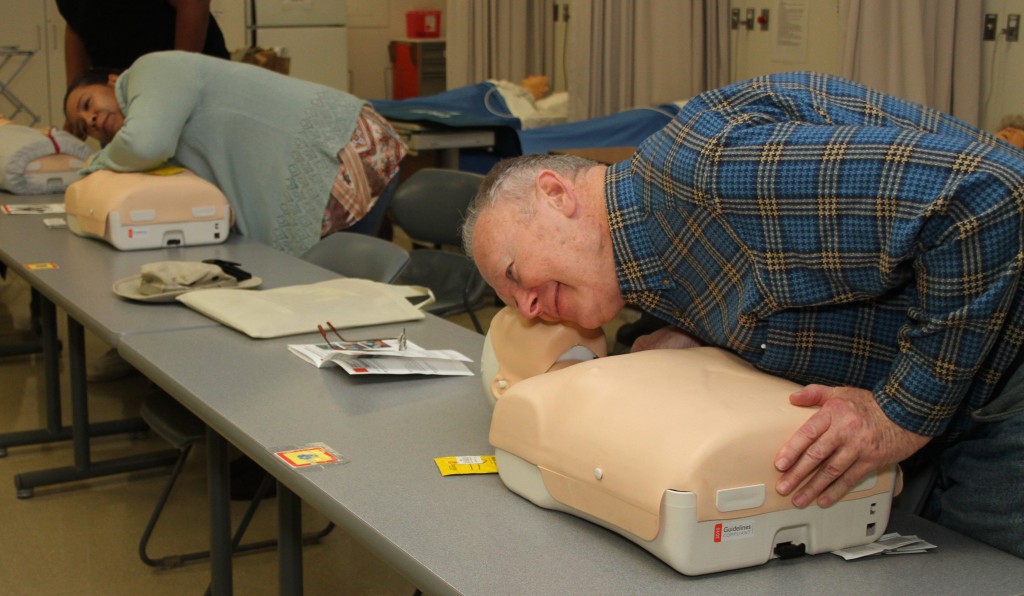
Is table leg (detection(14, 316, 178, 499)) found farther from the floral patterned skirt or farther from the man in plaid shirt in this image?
the man in plaid shirt

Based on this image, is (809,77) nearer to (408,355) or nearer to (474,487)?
(474,487)

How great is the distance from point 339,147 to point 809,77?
7.34 ft

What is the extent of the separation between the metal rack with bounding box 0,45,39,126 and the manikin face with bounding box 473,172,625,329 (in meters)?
7.31

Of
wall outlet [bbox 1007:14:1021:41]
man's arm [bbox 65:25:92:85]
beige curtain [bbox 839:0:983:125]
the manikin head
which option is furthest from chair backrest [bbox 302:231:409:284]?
wall outlet [bbox 1007:14:1021:41]

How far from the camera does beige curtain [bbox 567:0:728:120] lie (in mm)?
6270

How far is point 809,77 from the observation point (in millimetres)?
1495

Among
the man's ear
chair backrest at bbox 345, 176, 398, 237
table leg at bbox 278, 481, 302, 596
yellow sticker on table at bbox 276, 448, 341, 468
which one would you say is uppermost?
the man's ear

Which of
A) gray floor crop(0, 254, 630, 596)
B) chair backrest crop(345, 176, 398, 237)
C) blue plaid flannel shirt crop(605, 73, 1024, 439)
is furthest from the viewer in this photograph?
chair backrest crop(345, 176, 398, 237)

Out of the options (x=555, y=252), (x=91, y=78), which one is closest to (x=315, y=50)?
(x=91, y=78)

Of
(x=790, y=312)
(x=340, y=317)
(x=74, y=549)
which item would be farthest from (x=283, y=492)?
(x=74, y=549)

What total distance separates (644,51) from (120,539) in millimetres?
4349

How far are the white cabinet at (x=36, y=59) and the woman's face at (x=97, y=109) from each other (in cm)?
504

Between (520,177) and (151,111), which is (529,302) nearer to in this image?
(520,177)

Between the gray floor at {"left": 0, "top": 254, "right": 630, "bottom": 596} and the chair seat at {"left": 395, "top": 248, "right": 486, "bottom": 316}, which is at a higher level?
the chair seat at {"left": 395, "top": 248, "right": 486, "bottom": 316}
